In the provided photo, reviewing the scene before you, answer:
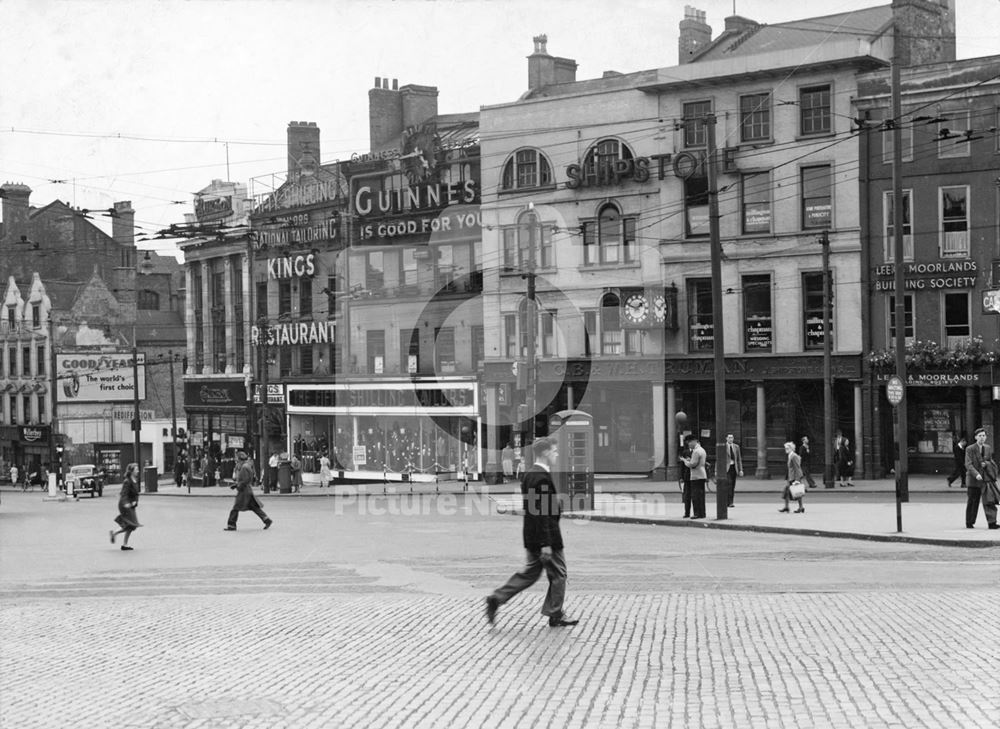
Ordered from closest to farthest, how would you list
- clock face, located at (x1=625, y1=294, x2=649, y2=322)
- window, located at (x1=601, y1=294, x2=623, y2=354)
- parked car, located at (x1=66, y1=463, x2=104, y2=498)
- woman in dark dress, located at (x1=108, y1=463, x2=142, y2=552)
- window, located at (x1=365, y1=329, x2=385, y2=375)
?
woman in dark dress, located at (x1=108, y1=463, x2=142, y2=552), clock face, located at (x1=625, y1=294, x2=649, y2=322), window, located at (x1=601, y1=294, x2=623, y2=354), parked car, located at (x1=66, y1=463, x2=104, y2=498), window, located at (x1=365, y1=329, x2=385, y2=375)


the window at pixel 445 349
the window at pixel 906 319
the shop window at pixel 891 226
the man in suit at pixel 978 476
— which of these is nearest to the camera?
the man in suit at pixel 978 476

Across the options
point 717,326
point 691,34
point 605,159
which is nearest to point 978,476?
point 717,326

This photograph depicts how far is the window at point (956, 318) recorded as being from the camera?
40.3 metres

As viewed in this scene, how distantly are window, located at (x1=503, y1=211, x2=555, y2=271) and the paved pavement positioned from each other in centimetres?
888

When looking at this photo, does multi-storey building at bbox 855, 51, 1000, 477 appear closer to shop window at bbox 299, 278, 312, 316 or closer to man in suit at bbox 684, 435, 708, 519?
man in suit at bbox 684, 435, 708, 519

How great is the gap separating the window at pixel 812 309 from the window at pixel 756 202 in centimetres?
226

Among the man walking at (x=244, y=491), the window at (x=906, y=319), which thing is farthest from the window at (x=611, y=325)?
the man walking at (x=244, y=491)

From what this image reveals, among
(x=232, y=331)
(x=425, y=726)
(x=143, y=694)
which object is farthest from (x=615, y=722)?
(x=232, y=331)

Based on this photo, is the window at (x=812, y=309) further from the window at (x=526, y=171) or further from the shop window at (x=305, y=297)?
the shop window at (x=305, y=297)

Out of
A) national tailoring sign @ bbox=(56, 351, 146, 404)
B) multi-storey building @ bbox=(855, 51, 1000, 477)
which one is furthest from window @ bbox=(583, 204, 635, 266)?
national tailoring sign @ bbox=(56, 351, 146, 404)

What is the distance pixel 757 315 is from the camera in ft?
144

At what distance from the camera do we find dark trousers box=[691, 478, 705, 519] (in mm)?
27188

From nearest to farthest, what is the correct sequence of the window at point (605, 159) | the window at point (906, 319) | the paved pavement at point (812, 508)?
the paved pavement at point (812, 508), the window at point (906, 319), the window at point (605, 159)

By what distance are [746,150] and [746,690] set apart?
117ft
